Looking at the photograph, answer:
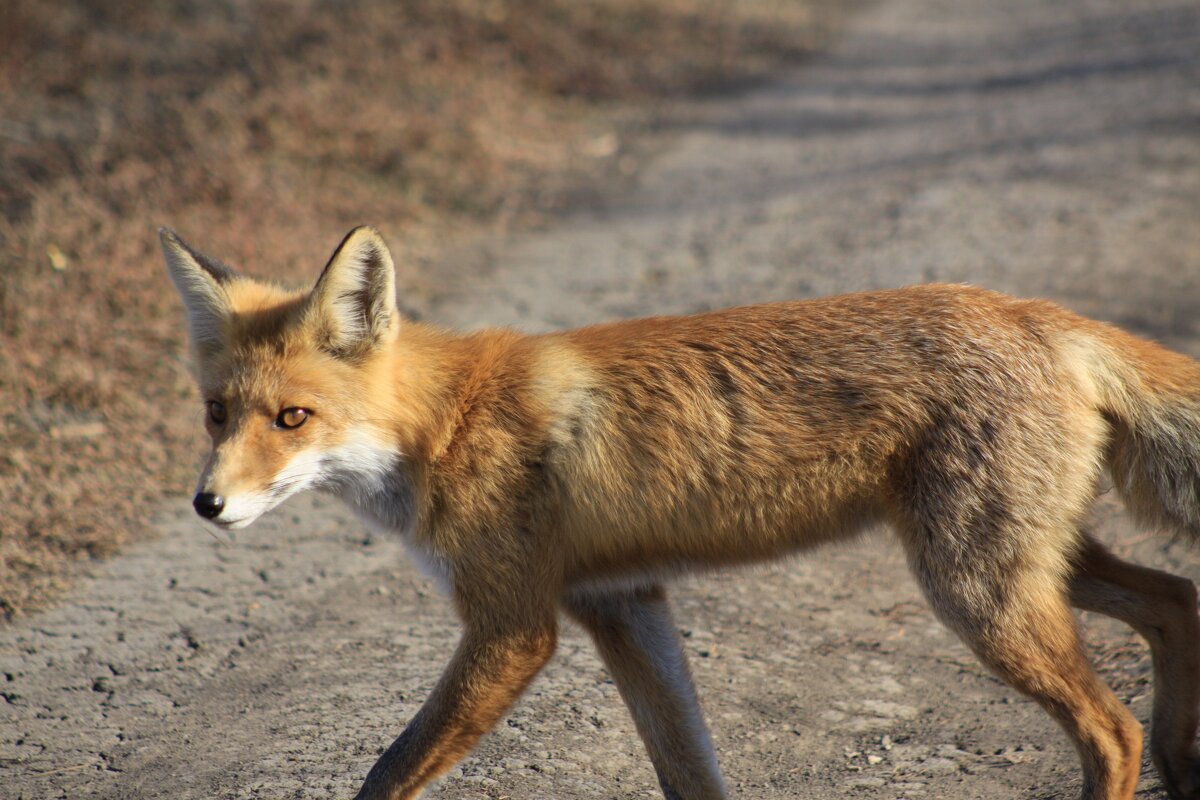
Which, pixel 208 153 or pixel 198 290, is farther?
pixel 208 153

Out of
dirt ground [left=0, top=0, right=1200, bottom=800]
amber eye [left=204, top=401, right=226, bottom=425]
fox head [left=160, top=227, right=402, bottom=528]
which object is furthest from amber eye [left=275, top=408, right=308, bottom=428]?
dirt ground [left=0, top=0, right=1200, bottom=800]

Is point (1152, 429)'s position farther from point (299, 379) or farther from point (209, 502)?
point (209, 502)

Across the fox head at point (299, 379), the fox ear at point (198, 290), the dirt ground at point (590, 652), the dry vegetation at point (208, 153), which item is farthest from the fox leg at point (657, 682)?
the dry vegetation at point (208, 153)

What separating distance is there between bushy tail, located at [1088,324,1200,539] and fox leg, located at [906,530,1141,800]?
0.38 metres

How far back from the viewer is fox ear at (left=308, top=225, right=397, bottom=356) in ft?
11.1

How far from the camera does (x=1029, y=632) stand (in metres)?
3.19

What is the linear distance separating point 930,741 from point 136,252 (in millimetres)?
6001

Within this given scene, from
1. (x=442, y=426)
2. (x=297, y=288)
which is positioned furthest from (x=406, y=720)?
(x=297, y=288)

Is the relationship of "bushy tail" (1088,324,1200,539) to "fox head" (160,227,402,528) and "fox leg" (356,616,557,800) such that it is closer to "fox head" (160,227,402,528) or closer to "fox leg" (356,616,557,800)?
"fox leg" (356,616,557,800)

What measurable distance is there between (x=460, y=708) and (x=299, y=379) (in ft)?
3.64

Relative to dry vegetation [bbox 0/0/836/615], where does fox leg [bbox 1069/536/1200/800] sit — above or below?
below

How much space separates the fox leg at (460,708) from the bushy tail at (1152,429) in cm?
188

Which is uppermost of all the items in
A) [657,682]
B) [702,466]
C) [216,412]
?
[216,412]

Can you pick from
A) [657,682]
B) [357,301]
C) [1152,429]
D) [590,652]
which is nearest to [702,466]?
[657,682]
